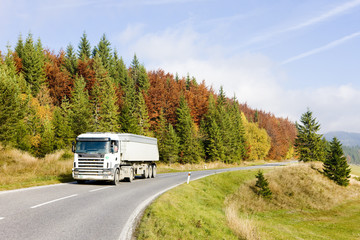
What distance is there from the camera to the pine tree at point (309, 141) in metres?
55.6

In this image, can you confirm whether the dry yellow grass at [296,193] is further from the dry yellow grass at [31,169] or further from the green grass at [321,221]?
the dry yellow grass at [31,169]

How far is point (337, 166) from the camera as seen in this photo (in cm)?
4000

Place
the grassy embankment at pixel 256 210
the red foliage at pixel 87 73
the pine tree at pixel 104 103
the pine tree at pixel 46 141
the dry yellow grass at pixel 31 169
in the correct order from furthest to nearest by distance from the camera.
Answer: the red foliage at pixel 87 73
the pine tree at pixel 104 103
the pine tree at pixel 46 141
the dry yellow grass at pixel 31 169
the grassy embankment at pixel 256 210

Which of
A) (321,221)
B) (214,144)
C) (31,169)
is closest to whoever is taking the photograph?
(31,169)

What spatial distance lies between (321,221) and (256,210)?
563 centimetres

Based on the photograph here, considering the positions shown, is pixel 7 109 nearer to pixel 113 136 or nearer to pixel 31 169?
pixel 31 169

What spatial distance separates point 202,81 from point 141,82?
17.2m

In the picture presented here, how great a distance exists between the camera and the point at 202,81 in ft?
256

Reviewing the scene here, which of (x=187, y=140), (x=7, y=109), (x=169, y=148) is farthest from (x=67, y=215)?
(x=187, y=140)

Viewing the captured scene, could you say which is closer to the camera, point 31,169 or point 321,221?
point 31,169

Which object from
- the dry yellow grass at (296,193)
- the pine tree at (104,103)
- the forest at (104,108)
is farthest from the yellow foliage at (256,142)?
the pine tree at (104,103)

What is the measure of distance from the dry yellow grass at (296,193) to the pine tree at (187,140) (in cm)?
1941

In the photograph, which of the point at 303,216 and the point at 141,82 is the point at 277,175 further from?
the point at 141,82

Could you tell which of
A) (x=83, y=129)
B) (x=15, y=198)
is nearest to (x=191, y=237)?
(x=15, y=198)
